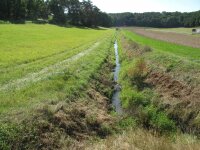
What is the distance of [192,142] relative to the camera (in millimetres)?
11812

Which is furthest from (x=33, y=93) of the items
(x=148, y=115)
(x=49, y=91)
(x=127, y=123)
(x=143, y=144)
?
(x=143, y=144)

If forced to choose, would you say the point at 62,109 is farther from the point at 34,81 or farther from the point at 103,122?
the point at 34,81

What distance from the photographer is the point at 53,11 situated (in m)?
133

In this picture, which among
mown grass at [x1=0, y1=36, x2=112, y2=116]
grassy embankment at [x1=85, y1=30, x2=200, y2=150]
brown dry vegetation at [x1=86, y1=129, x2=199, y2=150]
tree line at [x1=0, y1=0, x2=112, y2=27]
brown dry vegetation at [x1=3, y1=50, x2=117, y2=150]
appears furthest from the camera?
tree line at [x1=0, y1=0, x2=112, y2=27]

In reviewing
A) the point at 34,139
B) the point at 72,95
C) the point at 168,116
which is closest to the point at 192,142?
the point at 168,116

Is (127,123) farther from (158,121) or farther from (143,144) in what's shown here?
(143,144)

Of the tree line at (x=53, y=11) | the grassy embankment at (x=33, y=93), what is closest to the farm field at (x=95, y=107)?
the grassy embankment at (x=33, y=93)

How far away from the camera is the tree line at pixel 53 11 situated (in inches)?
3789

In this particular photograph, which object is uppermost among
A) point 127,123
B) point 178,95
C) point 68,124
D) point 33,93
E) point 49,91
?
point 33,93

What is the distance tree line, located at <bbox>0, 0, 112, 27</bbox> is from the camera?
9625 cm

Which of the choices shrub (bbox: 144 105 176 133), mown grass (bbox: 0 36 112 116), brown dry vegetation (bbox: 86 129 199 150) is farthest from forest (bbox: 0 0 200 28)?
brown dry vegetation (bbox: 86 129 199 150)

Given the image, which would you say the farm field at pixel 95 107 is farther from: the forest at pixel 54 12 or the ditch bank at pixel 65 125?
the forest at pixel 54 12

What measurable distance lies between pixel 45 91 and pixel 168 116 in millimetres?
7097

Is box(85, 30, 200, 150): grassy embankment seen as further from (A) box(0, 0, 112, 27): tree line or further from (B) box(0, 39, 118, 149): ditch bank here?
(A) box(0, 0, 112, 27): tree line
